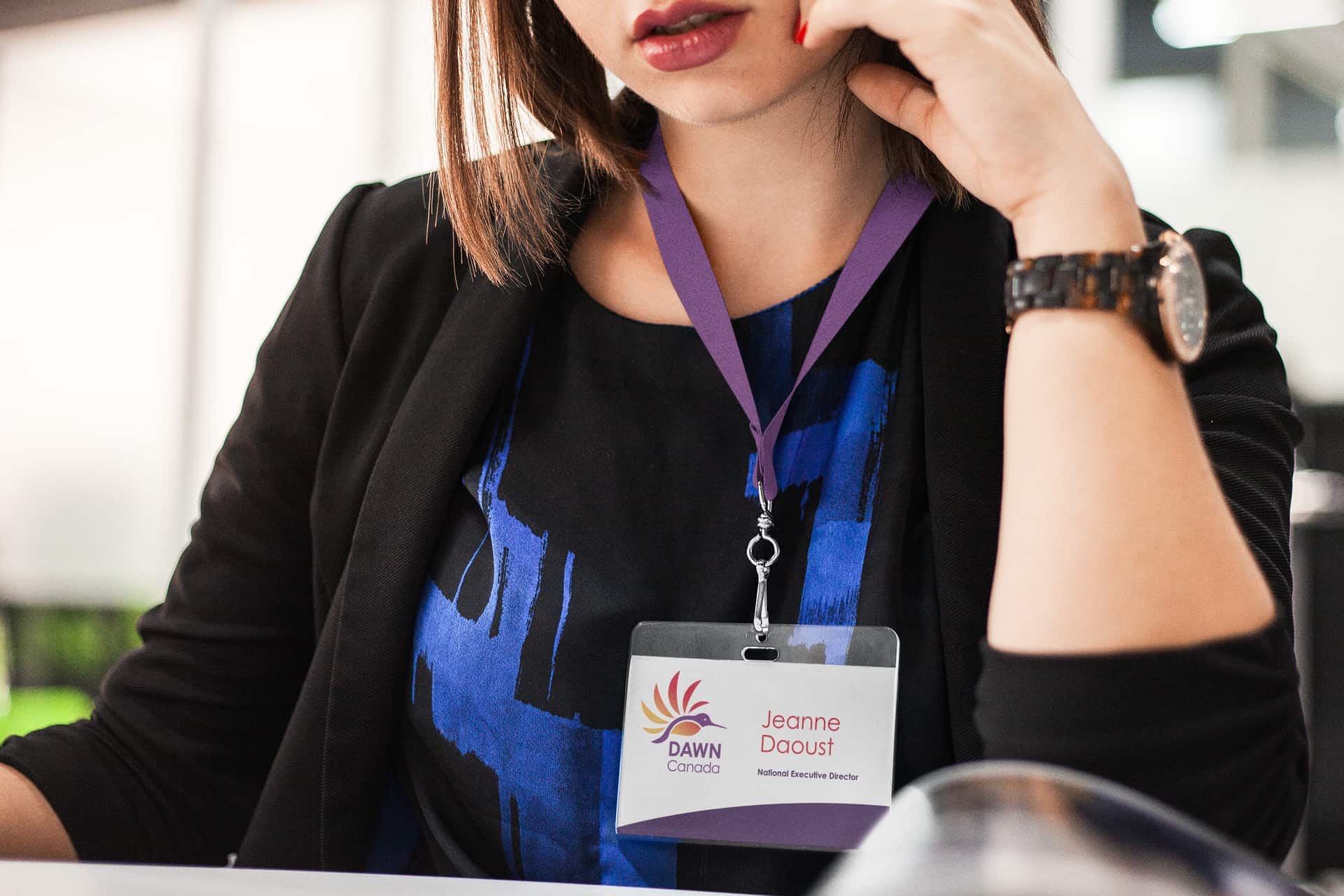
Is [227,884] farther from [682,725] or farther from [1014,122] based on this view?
[1014,122]

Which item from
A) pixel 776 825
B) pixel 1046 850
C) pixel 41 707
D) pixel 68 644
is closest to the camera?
pixel 1046 850

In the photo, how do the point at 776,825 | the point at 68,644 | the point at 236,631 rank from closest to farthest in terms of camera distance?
1. the point at 776,825
2. the point at 236,631
3. the point at 68,644

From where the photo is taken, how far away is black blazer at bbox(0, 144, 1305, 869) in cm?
87

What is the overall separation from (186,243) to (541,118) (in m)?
3.65

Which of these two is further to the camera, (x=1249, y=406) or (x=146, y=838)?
(x=146, y=838)

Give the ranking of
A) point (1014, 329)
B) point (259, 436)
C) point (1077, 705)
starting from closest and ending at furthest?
1. point (1077, 705)
2. point (1014, 329)
3. point (259, 436)

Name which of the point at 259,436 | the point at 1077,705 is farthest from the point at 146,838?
the point at 1077,705

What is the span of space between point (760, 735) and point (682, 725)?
63 mm

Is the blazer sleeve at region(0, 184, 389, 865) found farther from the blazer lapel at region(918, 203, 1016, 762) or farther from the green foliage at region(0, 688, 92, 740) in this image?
the green foliage at region(0, 688, 92, 740)

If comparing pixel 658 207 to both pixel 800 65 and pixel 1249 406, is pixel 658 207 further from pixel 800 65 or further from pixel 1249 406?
pixel 1249 406

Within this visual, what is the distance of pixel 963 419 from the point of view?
2.98 feet

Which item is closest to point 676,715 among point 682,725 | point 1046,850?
point 682,725

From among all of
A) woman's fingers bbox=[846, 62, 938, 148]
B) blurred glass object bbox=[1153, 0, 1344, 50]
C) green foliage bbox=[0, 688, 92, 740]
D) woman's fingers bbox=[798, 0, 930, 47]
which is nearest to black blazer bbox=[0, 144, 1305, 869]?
woman's fingers bbox=[846, 62, 938, 148]

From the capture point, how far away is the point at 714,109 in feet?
2.89
